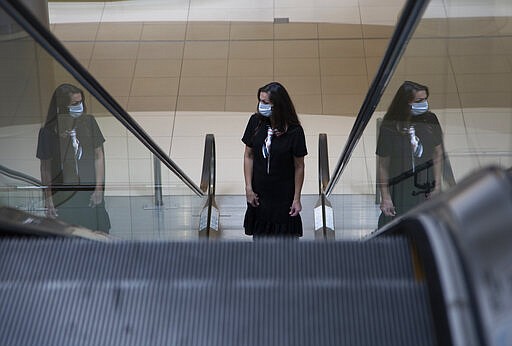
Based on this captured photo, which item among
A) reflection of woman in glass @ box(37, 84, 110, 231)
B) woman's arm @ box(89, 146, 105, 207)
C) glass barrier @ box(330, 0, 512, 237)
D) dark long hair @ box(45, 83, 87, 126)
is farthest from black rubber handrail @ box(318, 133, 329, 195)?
dark long hair @ box(45, 83, 87, 126)

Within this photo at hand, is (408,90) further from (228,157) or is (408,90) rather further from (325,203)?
(228,157)

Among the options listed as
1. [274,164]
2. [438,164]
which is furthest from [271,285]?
[274,164]

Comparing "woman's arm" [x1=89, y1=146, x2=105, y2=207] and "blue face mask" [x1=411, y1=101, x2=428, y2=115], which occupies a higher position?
"blue face mask" [x1=411, y1=101, x2=428, y2=115]

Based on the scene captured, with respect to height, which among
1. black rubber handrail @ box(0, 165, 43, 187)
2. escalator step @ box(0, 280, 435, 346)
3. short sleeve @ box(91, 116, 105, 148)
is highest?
short sleeve @ box(91, 116, 105, 148)

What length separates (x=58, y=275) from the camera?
2119 millimetres

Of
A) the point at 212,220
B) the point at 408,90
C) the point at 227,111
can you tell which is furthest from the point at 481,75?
the point at 227,111

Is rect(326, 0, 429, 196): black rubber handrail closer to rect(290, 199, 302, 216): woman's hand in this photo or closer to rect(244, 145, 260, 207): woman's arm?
rect(290, 199, 302, 216): woman's hand

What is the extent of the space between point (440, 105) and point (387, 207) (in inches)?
26.3

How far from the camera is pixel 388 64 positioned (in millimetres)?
3867

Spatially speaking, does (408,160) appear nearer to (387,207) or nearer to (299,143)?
(387,207)

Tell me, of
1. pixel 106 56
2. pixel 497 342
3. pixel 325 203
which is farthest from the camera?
pixel 106 56

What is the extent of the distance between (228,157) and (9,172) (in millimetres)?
3514

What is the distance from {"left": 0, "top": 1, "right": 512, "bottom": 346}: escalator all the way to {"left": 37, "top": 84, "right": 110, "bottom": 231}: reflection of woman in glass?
2.67m

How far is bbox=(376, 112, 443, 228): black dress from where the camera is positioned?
433cm
